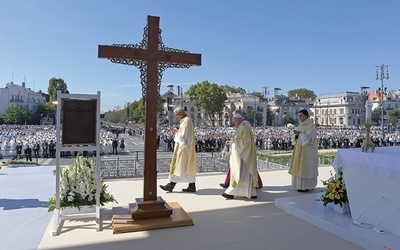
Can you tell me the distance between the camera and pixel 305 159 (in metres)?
6.73

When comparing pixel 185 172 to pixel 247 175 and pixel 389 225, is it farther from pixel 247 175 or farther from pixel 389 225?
pixel 389 225

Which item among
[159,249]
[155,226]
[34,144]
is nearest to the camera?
[159,249]

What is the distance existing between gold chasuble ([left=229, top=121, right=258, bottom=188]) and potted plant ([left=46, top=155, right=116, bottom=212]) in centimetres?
252

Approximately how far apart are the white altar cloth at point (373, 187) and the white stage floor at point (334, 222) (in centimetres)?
17

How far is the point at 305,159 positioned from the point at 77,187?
4783mm

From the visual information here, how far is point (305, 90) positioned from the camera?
130875 mm

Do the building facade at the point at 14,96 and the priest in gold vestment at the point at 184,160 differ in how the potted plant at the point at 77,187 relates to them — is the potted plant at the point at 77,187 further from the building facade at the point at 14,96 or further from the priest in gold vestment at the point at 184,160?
the building facade at the point at 14,96

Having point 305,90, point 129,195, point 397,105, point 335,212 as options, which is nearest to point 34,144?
point 129,195

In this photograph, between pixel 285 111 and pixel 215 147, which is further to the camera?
pixel 285 111

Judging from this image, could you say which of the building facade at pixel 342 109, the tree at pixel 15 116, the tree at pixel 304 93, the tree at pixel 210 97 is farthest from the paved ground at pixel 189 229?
the tree at pixel 304 93

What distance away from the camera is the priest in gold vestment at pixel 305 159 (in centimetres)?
671

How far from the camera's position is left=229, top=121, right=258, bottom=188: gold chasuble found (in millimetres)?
5953

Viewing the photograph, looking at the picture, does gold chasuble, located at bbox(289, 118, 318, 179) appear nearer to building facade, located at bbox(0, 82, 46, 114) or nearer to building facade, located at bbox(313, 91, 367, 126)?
building facade, located at bbox(313, 91, 367, 126)

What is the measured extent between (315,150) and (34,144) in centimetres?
2116
